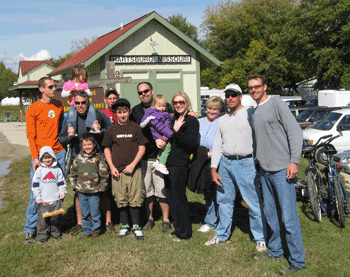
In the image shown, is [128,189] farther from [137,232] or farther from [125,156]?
[137,232]

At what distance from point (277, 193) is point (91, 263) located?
242 cm

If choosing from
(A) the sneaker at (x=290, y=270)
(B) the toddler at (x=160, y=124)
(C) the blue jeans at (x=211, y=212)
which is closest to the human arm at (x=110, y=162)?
(B) the toddler at (x=160, y=124)

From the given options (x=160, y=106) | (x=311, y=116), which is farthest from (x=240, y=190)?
(x=311, y=116)

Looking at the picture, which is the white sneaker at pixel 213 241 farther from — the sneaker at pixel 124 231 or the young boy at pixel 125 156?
the sneaker at pixel 124 231

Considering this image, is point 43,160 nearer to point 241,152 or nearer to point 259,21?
point 241,152

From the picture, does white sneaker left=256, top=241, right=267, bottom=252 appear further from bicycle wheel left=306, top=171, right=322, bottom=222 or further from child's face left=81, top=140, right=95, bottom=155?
child's face left=81, top=140, right=95, bottom=155

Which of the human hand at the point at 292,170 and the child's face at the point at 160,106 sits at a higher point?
the child's face at the point at 160,106

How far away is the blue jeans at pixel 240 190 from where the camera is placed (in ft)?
14.5

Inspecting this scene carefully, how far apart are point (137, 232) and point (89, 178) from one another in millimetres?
1049

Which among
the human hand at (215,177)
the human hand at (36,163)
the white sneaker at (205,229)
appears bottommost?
the white sneaker at (205,229)

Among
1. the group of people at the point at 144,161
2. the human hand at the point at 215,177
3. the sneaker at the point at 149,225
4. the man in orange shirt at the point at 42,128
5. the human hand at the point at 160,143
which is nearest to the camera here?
the group of people at the point at 144,161

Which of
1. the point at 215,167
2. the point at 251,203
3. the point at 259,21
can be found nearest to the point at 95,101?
the point at 215,167

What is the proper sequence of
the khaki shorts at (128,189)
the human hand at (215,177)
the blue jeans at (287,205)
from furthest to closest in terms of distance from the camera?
the khaki shorts at (128,189) → the human hand at (215,177) → the blue jeans at (287,205)

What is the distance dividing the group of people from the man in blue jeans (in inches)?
10.1
